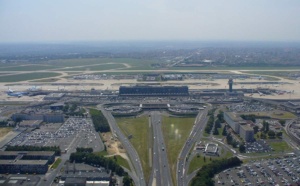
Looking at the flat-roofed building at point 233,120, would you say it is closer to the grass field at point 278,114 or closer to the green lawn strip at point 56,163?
the grass field at point 278,114

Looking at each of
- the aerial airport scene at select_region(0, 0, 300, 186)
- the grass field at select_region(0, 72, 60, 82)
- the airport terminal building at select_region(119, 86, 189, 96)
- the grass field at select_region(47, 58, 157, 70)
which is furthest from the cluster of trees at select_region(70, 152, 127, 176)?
the grass field at select_region(47, 58, 157, 70)

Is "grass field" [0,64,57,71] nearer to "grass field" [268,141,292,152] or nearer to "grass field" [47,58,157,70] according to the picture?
"grass field" [47,58,157,70]

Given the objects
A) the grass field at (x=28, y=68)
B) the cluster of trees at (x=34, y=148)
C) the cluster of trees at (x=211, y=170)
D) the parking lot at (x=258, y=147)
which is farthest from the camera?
the grass field at (x=28, y=68)

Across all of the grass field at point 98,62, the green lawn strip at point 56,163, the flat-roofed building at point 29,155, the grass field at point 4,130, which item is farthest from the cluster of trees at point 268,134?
the grass field at point 98,62

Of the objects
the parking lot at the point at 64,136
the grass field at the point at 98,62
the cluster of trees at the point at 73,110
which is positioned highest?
the grass field at the point at 98,62

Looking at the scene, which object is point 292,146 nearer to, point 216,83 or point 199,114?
point 199,114

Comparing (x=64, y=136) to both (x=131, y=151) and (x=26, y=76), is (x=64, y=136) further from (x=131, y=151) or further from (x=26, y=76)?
(x=26, y=76)
